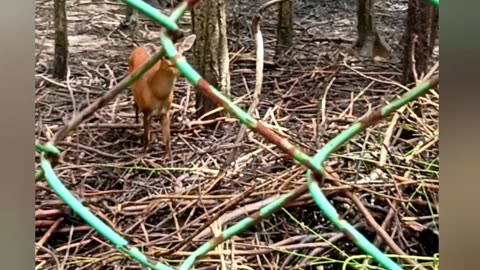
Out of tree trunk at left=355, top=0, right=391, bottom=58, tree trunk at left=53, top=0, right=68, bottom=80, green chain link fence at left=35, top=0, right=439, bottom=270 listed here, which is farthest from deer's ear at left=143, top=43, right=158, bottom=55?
tree trunk at left=355, top=0, right=391, bottom=58

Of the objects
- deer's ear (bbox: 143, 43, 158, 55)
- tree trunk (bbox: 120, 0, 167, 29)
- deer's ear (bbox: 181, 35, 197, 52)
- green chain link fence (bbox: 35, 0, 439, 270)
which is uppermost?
tree trunk (bbox: 120, 0, 167, 29)

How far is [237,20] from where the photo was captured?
1.25 m

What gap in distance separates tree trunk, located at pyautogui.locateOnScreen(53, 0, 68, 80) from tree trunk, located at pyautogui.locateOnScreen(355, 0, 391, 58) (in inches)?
19.7

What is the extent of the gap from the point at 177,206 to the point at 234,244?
0.12 metres

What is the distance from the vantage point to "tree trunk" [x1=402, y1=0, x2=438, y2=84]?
3.95 feet

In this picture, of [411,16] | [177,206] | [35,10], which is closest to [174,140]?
[177,206]

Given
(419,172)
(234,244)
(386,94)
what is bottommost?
(234,244)

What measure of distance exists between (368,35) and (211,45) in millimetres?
263

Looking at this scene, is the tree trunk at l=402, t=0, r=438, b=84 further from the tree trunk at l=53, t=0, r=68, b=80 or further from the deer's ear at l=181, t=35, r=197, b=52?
the tree trunk at l=53, t=0, r=68, b=80

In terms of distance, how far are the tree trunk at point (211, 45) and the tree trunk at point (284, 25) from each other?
3.6 inches

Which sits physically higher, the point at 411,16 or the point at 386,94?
the point at 411,16

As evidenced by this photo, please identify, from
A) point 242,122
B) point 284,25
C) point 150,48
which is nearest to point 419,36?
point 284,25
